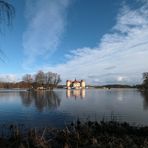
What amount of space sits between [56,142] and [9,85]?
186334mm

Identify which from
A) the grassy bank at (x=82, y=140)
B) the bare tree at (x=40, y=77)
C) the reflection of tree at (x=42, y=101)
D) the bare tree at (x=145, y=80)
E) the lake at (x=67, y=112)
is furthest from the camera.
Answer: the bare tree at (x=40, y=77)

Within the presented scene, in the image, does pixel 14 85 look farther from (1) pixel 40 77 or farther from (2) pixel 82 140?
(2) pixel 82 140

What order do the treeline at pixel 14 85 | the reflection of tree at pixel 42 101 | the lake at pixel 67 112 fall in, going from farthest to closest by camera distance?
the treeline at pixel 14 85 < the reflection of tree at pixel 42 101 < the lake at pixel 67 112

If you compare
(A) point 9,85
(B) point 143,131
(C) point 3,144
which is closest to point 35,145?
(C) point 3,144

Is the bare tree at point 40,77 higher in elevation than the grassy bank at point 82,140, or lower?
higher

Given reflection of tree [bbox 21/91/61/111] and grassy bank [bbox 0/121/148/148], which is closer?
grassy bank [bbox 0/121/148/148]

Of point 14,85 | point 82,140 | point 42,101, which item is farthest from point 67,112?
point 14,85

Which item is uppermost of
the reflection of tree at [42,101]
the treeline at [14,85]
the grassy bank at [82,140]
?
the treeline at [14,85]

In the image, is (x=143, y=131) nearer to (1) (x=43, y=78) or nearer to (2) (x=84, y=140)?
(2) (x=84, y=140)

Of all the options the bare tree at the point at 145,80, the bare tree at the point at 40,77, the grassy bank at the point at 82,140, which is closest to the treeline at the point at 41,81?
the bare tree at the point at 40,77

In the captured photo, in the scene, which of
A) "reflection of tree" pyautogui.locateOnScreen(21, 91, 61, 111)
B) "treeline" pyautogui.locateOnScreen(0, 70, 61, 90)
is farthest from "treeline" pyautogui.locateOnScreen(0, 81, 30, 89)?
"reflection of tree" pyautogui.locateOnScreen(21, 91, 61, 111)

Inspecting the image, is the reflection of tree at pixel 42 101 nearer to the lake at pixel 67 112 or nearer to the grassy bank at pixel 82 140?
the lake at pixel 67 112

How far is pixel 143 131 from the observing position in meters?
15.2

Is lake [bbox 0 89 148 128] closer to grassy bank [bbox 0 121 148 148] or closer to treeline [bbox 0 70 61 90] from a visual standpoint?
grassy bank [bbox 0 121 148 148]
